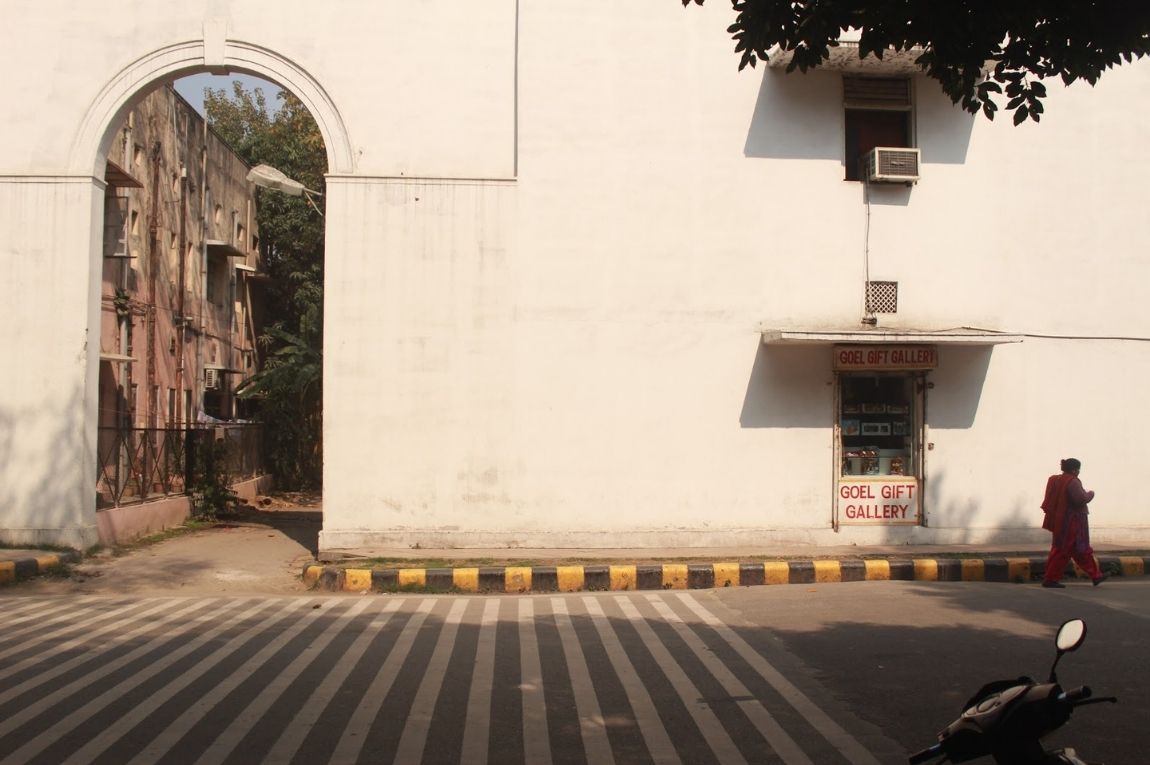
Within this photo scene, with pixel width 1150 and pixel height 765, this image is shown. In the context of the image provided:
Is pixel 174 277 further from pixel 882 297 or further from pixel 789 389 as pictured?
pixel 882 297

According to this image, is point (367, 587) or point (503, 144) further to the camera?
→ point (503, 144)

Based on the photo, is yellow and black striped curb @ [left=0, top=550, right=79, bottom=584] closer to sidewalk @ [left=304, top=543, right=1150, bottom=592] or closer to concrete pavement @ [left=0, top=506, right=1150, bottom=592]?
concrete pavement @ [left=0, top=506, right=1150, bottom=592]

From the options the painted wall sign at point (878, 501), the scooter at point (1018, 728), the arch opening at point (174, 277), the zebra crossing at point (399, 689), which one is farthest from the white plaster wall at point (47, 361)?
the scooter at point (1018, 728)

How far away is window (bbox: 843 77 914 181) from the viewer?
45.0 ft

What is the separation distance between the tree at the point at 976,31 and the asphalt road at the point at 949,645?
3.58 meters

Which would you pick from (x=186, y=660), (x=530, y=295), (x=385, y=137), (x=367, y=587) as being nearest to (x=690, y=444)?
(x=530, y=295)

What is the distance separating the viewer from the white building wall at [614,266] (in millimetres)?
12844

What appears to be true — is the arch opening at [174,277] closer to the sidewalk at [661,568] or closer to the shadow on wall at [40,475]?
the shadow on wall at [40,475]

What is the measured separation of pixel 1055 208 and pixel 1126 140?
4.76 feet

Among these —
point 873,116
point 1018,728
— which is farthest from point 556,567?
point 1018,728

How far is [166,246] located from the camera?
2231cm

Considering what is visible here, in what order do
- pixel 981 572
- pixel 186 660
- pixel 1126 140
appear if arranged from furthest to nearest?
pixel 1126 140
pixel 981 572
pixel 186 660

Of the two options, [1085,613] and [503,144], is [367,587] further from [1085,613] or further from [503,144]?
[1085,613]

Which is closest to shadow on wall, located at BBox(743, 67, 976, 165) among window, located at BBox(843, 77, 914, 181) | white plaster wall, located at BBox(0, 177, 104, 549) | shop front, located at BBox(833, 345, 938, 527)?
window, located at BBox(843, 77, 914, 181)
